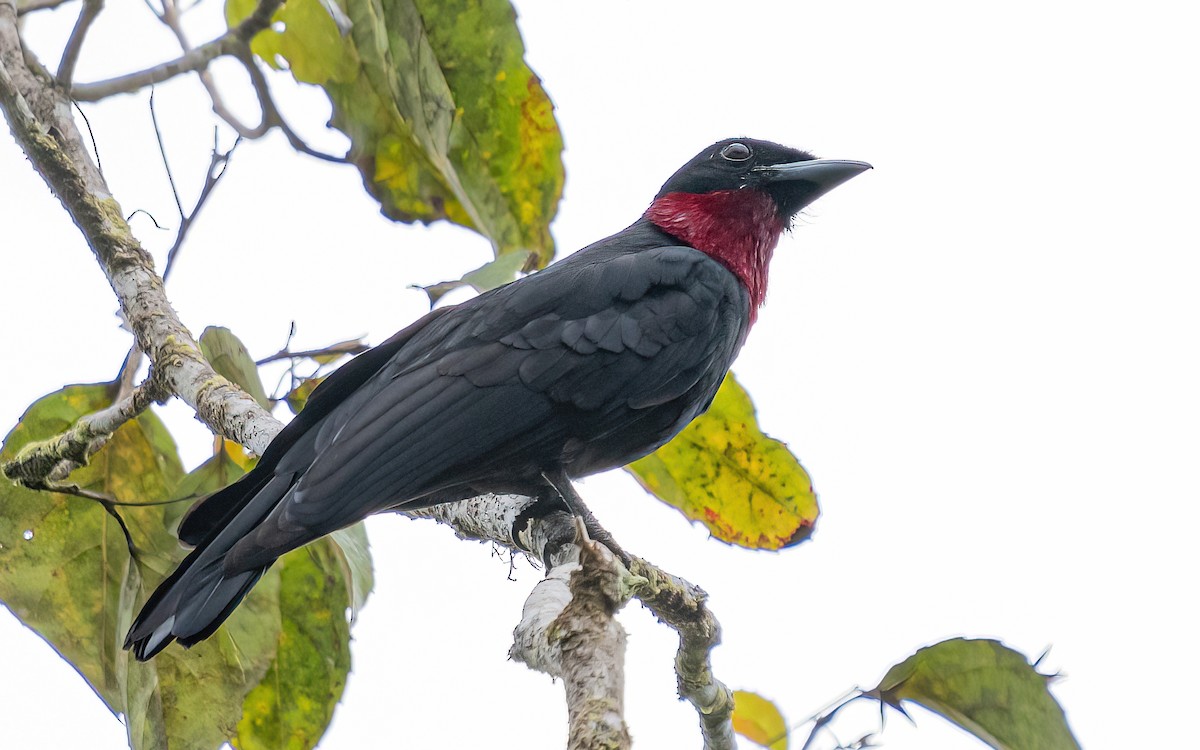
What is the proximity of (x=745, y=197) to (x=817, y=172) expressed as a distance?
0.23m

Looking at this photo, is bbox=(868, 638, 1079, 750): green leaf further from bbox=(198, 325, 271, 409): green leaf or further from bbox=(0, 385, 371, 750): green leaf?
bbox=(198, 325, 271, 409): green leaf

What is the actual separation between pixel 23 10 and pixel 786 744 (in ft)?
8.71

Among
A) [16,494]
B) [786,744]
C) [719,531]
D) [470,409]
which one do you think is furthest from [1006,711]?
[16,494]

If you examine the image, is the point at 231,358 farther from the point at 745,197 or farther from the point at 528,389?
the point at 745,197

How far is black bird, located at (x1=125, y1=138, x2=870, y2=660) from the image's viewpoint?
2.41 meters

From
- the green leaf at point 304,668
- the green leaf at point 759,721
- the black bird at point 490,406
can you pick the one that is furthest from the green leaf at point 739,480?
the green leaf at point 304,668

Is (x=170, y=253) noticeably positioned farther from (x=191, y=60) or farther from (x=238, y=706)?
(x=238, y=706)

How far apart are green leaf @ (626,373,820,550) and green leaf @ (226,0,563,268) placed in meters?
0.65

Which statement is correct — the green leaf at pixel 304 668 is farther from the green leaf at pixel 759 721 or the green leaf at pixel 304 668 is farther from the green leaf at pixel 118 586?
the green leaf at pixel 759 721

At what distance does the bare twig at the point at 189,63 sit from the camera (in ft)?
9.57

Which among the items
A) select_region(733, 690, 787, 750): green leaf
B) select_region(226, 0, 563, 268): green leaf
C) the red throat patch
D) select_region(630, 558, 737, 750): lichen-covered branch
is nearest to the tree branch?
select_region(630, 558, 737, 750): lichen-covered branch

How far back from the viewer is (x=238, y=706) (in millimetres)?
2742

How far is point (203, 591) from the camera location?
7.73 feet

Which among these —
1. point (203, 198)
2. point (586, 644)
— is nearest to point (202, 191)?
point (203, 198)
